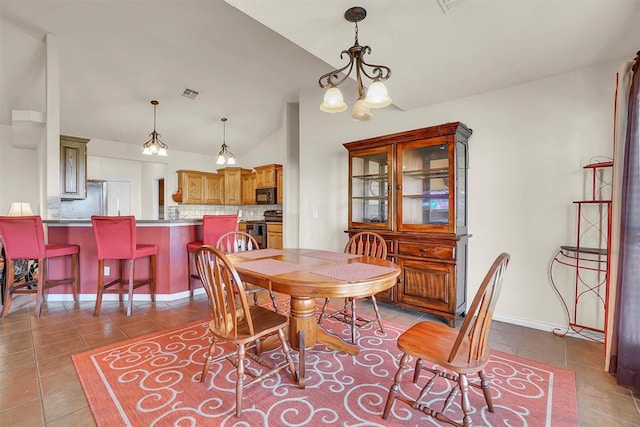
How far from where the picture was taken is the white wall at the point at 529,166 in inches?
101

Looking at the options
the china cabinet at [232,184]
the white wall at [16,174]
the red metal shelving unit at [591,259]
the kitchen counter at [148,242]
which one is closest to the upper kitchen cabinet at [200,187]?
the china cabinet at [232,184]

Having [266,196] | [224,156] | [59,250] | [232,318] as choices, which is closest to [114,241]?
[59,250]

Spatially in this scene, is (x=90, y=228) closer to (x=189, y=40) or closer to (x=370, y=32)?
(x=189, y=40)

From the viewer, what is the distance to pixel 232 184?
7199mm

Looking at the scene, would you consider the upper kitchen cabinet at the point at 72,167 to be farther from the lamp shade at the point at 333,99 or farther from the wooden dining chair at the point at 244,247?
the lamp shade at the point at 333,99

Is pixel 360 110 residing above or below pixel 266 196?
above

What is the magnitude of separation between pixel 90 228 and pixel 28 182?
10.9 ft

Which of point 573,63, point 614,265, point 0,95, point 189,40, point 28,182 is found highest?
point 189,40

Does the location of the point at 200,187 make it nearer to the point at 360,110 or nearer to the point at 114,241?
the point at 114,241

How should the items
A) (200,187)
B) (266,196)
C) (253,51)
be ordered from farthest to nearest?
1. (200,187)
2. (266,196)
3. (253,51)

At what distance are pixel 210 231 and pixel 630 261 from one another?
3674mm

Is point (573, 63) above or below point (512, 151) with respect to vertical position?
above

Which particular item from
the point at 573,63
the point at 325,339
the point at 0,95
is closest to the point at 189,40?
the point at 0,95

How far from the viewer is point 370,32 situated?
225 cm
